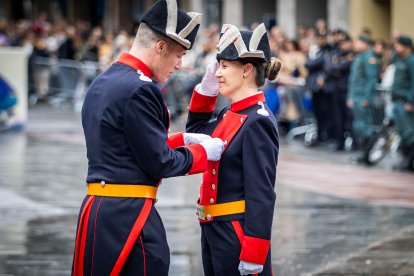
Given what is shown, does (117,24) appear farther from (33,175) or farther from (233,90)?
(233,90)

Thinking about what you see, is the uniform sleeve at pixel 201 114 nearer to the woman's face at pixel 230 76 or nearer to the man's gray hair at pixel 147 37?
the woman's face at pixel 230 76

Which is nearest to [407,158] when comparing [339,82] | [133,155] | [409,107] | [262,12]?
[409,107]

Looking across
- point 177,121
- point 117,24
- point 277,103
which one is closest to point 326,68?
point 277,103

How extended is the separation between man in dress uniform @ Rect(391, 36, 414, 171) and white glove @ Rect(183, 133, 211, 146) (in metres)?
10.2

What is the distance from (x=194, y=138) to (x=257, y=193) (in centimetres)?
40

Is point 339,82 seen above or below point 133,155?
below

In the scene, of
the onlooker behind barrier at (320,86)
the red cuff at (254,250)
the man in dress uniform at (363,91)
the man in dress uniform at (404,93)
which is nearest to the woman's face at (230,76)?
the red cuff at (254,250)

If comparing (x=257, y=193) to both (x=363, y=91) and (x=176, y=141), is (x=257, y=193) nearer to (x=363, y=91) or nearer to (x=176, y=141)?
(x=176, y=141)

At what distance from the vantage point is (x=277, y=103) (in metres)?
20.3

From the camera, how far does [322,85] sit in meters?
19.0

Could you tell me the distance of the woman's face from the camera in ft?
17.5

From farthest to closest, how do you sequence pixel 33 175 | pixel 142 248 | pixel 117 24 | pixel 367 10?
pixel 117 24 < pixel 367 10 < pixel 33 175 < pixel 142 248

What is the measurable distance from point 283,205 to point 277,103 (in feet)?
28.2

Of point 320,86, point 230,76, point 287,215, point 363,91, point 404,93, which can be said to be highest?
point 230,76
